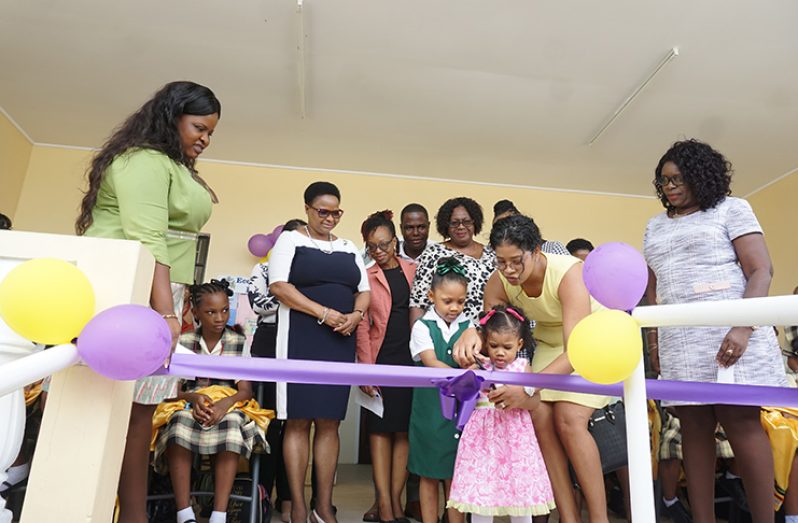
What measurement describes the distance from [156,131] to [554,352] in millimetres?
1466

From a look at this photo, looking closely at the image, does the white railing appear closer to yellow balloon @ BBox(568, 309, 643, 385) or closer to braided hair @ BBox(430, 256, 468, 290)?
yellow balloon @ BBox(568, 309, 643, 385)

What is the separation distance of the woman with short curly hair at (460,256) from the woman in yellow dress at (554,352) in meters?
0.58

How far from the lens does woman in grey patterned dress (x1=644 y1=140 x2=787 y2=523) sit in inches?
68.9

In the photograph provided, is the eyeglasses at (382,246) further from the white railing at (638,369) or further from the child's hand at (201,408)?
the white railing at (638,369)

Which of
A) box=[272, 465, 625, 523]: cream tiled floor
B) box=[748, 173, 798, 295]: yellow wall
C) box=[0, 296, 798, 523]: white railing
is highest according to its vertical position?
box=[748, 173, 798, 295]: yellow wall

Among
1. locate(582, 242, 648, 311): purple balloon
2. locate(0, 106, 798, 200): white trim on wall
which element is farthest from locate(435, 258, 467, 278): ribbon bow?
locate(0, 106, 798, 200): white trim on wall

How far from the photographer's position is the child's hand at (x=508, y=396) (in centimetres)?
180

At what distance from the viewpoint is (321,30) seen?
3389 millimetres

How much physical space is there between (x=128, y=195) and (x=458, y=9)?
7.34ft

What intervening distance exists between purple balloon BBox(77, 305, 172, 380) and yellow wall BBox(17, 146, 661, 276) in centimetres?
416

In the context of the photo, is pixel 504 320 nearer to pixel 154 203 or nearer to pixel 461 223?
pixel 461 223

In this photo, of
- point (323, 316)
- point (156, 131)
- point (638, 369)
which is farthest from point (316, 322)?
point (638, 369)

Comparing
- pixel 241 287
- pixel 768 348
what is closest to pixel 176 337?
A: pixel 768 348

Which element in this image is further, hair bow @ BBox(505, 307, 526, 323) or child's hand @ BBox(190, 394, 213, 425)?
child's hand @ BBox(190, 394, 213, 425)
